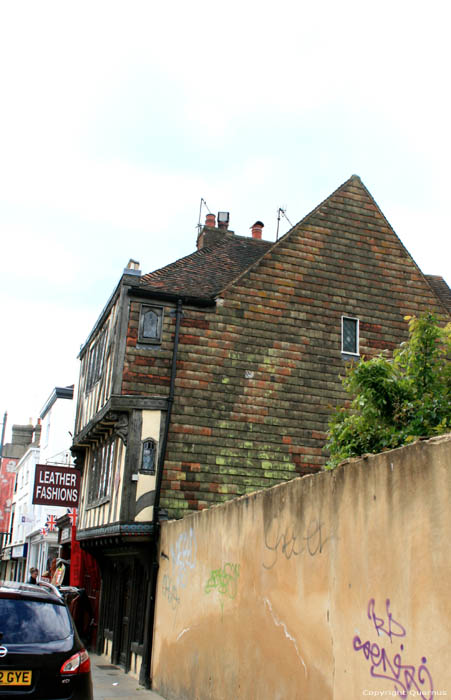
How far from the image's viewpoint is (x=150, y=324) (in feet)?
47.6

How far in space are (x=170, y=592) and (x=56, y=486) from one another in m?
8.82

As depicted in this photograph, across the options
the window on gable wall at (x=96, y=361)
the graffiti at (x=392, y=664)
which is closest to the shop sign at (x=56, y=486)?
the window on gable wall at (x=96, y=361)

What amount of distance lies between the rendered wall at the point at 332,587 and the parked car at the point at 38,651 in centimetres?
193

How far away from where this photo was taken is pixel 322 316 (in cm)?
1581

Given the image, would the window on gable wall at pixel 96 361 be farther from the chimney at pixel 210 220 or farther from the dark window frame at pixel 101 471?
the chimney at pixel 210 220

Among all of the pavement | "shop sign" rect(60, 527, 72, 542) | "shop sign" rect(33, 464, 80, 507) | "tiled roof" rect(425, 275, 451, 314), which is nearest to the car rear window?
the pavement

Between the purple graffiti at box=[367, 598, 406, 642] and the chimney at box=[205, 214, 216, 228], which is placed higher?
the chimney at box=[205, 214, 216, 228]

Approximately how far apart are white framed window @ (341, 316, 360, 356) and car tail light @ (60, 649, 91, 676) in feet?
34.4

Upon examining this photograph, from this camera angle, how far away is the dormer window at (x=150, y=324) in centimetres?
1438

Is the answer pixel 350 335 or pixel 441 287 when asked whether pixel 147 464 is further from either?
pixel 441 287

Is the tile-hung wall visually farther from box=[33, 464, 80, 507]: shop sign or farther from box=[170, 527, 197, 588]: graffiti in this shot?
box=[33, 464, 80, 507]: shop sign

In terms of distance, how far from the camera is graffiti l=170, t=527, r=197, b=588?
412 inches

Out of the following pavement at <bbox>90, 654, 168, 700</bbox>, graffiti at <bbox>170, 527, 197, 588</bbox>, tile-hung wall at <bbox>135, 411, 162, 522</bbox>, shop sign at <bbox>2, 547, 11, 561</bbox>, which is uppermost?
tile-hung wall at <bbox>135, 411, 162, 522</bbox>

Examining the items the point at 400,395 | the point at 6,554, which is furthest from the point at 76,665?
the point at 6,554
